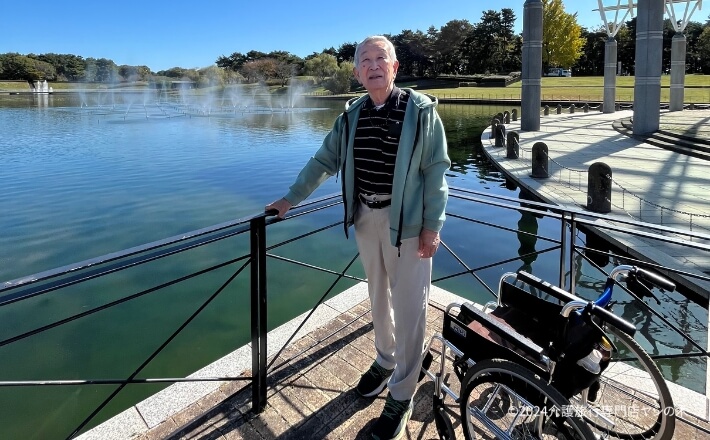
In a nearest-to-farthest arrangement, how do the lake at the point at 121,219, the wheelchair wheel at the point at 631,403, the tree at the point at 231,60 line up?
the wheelchair wheel at the point at 631,403 < the lake at the point at 121,219 < the tree at the point at 231,60

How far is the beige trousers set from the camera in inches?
95.1

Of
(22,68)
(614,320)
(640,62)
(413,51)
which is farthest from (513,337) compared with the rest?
(22,68)

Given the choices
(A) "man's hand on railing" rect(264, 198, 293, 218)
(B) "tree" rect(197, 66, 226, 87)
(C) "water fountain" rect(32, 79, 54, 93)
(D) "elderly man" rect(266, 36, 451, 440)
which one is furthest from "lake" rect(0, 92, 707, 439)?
(C) "water fountain" rect(32, 79, 54, 93)

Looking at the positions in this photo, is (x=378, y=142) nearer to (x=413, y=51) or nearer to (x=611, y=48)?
(x=611, y=48)

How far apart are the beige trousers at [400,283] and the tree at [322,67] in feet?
228

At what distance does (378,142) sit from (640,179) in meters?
12.1

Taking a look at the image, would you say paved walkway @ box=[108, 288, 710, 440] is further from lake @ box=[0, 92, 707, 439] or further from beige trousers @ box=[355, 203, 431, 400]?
lake @ box=[0, 92, 707, 439]

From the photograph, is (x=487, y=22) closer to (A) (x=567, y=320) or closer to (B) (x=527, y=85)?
(B) (x=527, y=85)

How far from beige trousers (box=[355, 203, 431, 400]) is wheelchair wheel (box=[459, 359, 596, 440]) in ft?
1.22

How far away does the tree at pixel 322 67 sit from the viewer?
71.3 meters

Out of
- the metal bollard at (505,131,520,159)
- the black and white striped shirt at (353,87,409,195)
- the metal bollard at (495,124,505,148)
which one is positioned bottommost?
the black and white striped shirt at (353,87,409,195)

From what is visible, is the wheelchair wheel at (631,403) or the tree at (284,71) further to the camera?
the tree at (284,71)

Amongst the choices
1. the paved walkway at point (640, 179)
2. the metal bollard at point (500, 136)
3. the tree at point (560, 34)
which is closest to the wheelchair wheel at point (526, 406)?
the paved walkway at point (640, 179)

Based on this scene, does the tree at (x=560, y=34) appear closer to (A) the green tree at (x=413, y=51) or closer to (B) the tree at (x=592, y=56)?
(B) the tree at (x=592, y=56)
